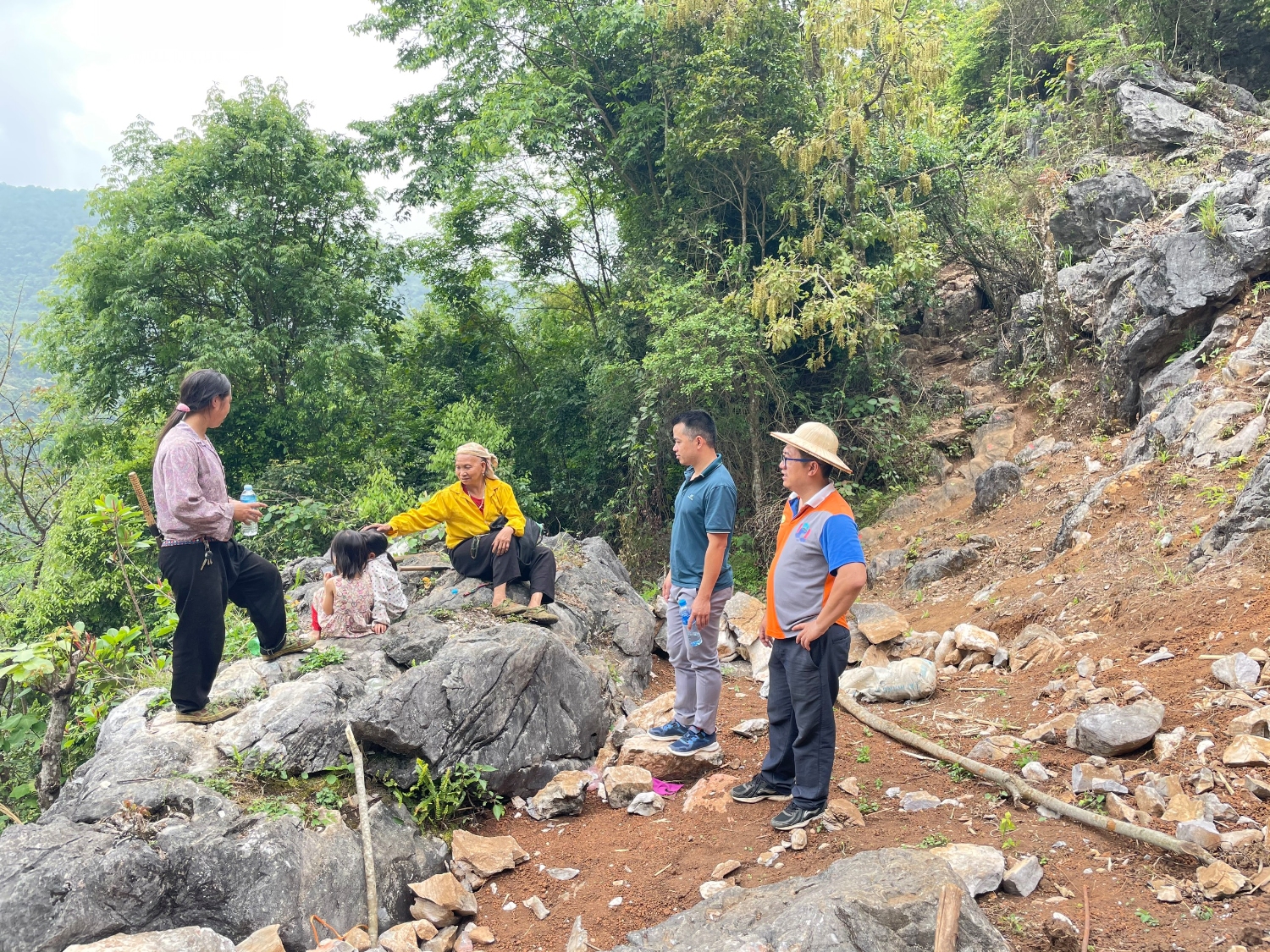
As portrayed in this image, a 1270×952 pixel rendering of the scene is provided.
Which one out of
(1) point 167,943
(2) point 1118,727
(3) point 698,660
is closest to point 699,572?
(3) point 698,660

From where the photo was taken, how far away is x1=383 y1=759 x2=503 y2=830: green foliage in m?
4.32

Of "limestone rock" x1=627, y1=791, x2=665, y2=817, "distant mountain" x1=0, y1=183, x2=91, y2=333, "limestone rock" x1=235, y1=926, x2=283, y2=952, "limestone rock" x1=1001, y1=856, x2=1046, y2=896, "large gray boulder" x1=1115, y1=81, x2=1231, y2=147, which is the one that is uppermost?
"distant mountain" x1=0, y1=183, x2=91, y2=333

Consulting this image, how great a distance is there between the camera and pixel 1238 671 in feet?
13.9

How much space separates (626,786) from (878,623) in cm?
401

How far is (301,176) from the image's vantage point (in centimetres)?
1418

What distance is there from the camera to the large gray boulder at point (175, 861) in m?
3.19

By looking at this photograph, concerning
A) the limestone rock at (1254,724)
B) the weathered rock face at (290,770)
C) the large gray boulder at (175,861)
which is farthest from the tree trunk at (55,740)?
the limestone rock at (1254,724)

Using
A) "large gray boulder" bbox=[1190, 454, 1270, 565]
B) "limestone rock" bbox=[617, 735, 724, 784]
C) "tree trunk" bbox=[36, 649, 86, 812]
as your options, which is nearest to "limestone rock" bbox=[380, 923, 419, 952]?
"limestone rock" bbox=[617, 735, 724, 784]

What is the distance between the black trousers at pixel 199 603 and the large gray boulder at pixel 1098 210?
11555mm

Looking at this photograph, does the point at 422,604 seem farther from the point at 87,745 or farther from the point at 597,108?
the point at 597,108

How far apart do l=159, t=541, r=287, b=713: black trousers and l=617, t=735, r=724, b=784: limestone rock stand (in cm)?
237

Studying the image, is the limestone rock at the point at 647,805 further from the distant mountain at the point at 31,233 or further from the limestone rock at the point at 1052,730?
the distant mountain at the point at 31,233

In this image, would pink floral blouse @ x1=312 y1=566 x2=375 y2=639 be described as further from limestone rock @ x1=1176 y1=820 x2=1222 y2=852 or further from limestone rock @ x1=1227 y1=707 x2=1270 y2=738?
limestone rock @ x1=1227 y1=707 x2=1270 y2=738

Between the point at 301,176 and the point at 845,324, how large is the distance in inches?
394
